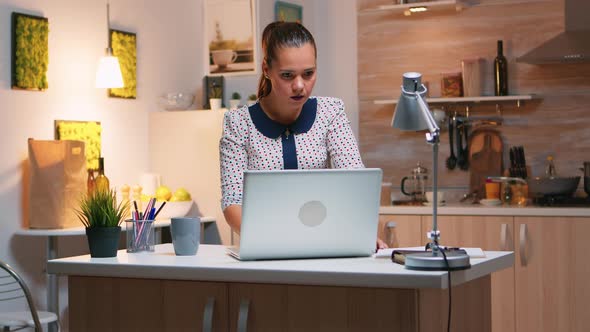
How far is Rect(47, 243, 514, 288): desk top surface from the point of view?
1975 millimetres

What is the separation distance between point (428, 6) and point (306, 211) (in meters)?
3.39

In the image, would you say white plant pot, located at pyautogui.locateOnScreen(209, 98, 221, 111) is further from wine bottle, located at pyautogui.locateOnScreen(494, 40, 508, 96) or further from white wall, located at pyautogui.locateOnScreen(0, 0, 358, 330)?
wine bottle, located at pyautogui.locateOnScreen(494, 40, 508, 96)

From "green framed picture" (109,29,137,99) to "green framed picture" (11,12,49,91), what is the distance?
0.50 metres

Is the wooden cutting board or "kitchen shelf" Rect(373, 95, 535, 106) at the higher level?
"kitchen shelf" Rect(373, 95, 535, 106)

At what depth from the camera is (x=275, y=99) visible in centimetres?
287

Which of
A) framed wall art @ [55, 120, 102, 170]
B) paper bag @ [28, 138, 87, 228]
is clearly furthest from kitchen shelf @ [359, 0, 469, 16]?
paper bag @ [28, 138, 87, 228]

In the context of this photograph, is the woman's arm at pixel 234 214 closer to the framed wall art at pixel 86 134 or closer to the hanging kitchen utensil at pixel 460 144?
the framed wall art at pixel 86 134

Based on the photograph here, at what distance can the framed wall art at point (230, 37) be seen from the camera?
17.4 feet

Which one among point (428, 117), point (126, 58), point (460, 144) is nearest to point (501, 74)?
point (460, 144)

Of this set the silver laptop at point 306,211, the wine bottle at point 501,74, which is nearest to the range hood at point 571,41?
the wine bottle at point 501,74

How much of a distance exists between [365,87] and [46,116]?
6.85ft

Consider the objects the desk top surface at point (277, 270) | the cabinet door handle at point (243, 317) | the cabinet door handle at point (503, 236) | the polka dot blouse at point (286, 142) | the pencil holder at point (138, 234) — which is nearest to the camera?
the desk top surface at point (277, 270)

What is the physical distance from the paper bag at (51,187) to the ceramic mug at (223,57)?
137 cm

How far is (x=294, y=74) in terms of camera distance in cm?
262
